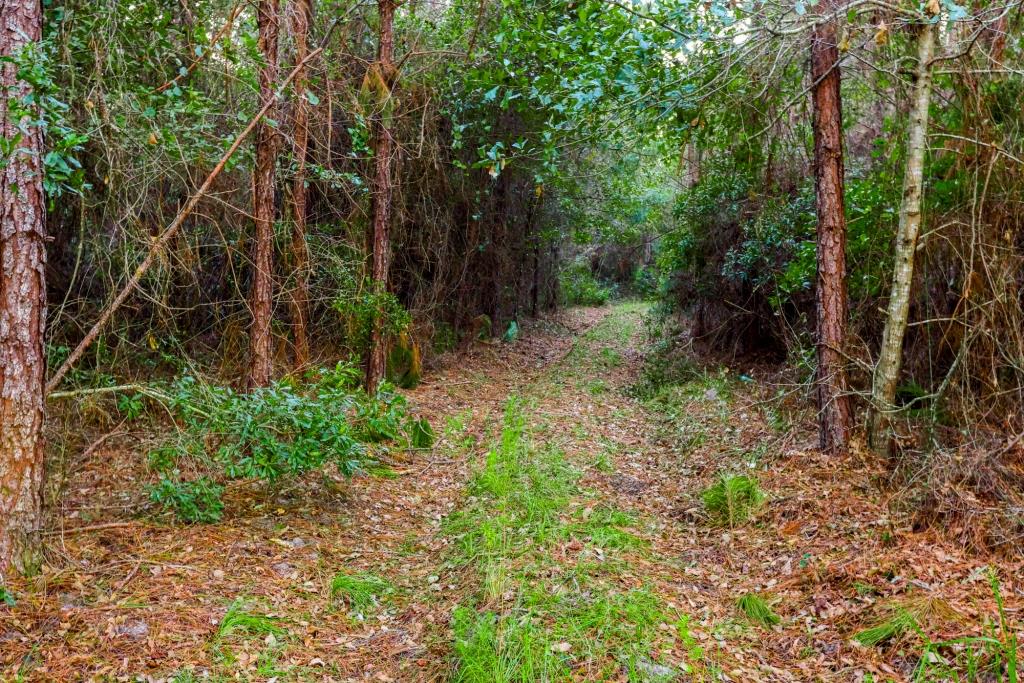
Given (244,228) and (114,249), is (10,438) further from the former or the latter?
(244,228)

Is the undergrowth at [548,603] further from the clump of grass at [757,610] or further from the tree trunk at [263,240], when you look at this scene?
the tree trunk at [263,240]

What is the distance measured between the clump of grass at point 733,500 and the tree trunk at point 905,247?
1.10 meters

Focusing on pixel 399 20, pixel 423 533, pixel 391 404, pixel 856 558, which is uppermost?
pixel 399 20

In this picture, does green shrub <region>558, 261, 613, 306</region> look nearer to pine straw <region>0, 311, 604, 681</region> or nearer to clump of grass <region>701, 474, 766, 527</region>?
clump of grass <region>701, 474, 766, 527</region>

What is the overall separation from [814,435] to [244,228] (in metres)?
6.35

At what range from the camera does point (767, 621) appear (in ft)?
13.0

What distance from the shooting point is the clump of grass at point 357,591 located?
426cm

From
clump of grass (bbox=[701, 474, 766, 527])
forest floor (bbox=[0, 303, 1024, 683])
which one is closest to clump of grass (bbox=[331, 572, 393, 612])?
forest floor (bbox=[0, 303, 1024, 683])

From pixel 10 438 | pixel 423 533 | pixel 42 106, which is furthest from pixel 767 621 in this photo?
pixel 42 106

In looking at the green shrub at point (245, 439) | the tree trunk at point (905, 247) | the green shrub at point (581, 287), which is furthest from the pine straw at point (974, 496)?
the green shrub at point (581, 287)

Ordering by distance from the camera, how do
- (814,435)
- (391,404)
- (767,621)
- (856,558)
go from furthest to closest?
(814,435), (391,404), (856,558), (767,621)

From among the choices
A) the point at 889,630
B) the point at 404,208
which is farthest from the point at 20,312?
the point at 404,208

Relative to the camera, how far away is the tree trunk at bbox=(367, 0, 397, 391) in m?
8.47

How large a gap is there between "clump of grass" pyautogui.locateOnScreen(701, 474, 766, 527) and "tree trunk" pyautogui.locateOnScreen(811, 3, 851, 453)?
0.99 m
